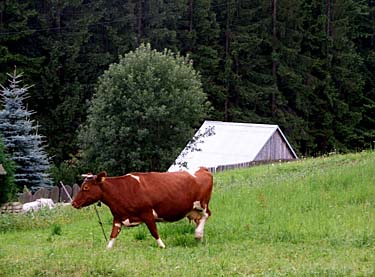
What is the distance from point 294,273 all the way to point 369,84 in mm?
50047

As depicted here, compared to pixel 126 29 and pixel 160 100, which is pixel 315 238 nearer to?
pixel 160 100

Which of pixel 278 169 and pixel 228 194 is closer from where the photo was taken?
pixel 228 194

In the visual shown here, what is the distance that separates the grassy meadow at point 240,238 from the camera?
27.7 ft

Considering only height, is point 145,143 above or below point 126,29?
below

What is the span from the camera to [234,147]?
1378 inches

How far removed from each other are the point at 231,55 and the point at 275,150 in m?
16.2

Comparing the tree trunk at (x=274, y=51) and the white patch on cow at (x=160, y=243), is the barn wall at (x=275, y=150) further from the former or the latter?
the white patch on cow at (x=160, y=243)

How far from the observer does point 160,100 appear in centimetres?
3456

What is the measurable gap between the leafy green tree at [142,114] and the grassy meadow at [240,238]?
15.5 m

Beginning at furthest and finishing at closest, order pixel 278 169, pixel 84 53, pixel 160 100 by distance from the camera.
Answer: pixel 84 53
pixel 160 100
pixel 278 169

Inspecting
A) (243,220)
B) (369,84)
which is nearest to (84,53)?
(369,84)

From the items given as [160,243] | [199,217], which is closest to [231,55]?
[199,217]

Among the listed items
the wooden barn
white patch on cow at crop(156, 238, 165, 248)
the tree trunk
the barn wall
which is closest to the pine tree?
the wooden barn

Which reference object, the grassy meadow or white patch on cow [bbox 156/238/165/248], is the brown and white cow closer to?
white patch on cow [bbox 156/238/165/248]
